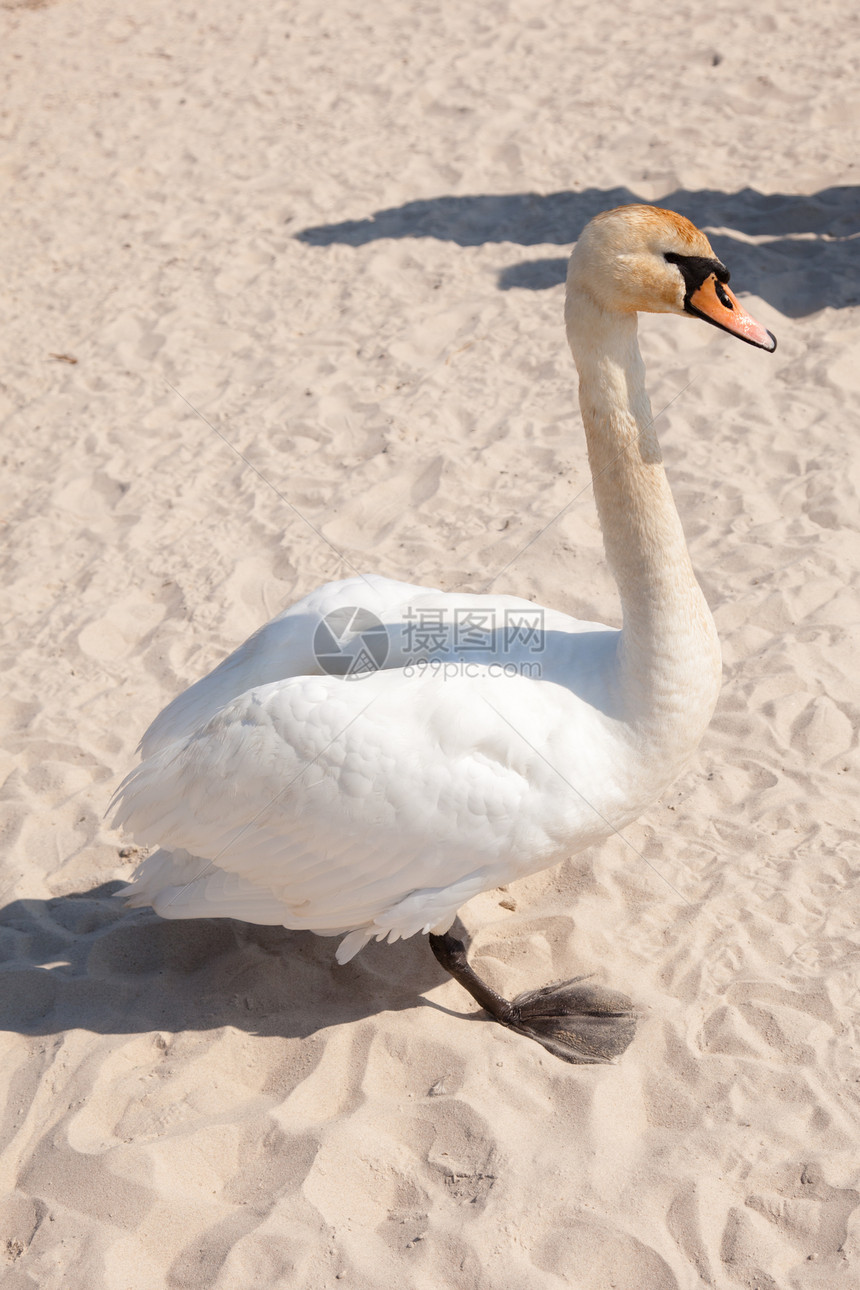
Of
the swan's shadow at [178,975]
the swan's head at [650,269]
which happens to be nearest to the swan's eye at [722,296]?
the swan's head at [650,269]

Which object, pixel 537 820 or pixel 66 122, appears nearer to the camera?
pixel 537 820

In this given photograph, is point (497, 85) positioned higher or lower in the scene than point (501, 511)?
higher

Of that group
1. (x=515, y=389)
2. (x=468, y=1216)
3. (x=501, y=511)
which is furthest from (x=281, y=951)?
(x=515, y=389)

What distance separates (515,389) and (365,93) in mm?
4750

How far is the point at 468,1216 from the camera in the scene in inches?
106

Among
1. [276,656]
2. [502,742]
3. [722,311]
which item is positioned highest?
[722,311]

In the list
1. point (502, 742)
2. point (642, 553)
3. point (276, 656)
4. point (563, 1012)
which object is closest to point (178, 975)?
point (276, 656)

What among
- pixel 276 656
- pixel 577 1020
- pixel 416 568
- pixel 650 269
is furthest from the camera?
pixel 416 568

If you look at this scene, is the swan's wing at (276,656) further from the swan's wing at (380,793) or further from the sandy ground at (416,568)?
the sandy ground at (416,568)

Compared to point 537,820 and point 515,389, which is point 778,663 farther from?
point 515,389

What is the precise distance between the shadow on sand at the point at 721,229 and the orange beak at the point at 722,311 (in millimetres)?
3609

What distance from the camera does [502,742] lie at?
289cm

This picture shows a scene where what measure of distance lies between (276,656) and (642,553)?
1155mm

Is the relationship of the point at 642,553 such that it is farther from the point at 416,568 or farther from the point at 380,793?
the point at 416,568
